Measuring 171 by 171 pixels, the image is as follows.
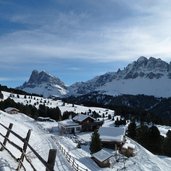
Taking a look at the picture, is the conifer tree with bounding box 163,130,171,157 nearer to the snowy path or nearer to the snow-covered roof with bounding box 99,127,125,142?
the snow-covered roof with bounding box 99,127,125,142

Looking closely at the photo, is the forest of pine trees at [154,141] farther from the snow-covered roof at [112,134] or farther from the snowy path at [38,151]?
the snowy path at [38,151]

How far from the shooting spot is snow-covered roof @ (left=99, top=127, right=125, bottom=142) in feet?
297

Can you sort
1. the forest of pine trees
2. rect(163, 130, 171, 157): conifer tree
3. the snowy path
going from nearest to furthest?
the snowy path
rect(163, 130, 171, 157): conifer tree
the forest of pine trees

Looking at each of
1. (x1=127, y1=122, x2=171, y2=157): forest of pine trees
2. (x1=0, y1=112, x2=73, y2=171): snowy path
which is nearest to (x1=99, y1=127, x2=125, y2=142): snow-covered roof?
(x1=127, y1=122, x2=171, y2=157): forest of pine trees

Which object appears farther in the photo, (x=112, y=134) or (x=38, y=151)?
(x=112, y=134)

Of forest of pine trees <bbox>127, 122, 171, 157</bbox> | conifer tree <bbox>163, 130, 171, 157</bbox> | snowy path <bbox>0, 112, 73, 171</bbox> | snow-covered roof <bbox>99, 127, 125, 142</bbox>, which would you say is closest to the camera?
snowy path <bbox>0, 112, 73, 171</bbox>

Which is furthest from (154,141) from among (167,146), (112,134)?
(112,134)

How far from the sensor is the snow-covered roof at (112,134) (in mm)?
90588

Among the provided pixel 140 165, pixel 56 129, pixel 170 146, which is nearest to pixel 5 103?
pixel 56 129

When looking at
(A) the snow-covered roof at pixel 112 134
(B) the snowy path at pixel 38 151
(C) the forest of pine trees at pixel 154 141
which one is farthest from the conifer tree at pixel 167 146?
(B) the snowy path at pixel 38 151

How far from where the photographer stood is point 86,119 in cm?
12350

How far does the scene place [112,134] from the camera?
93750mm

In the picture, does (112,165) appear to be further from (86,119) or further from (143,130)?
(86,119)

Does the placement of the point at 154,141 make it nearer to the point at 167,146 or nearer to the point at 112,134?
the point at 167,146
